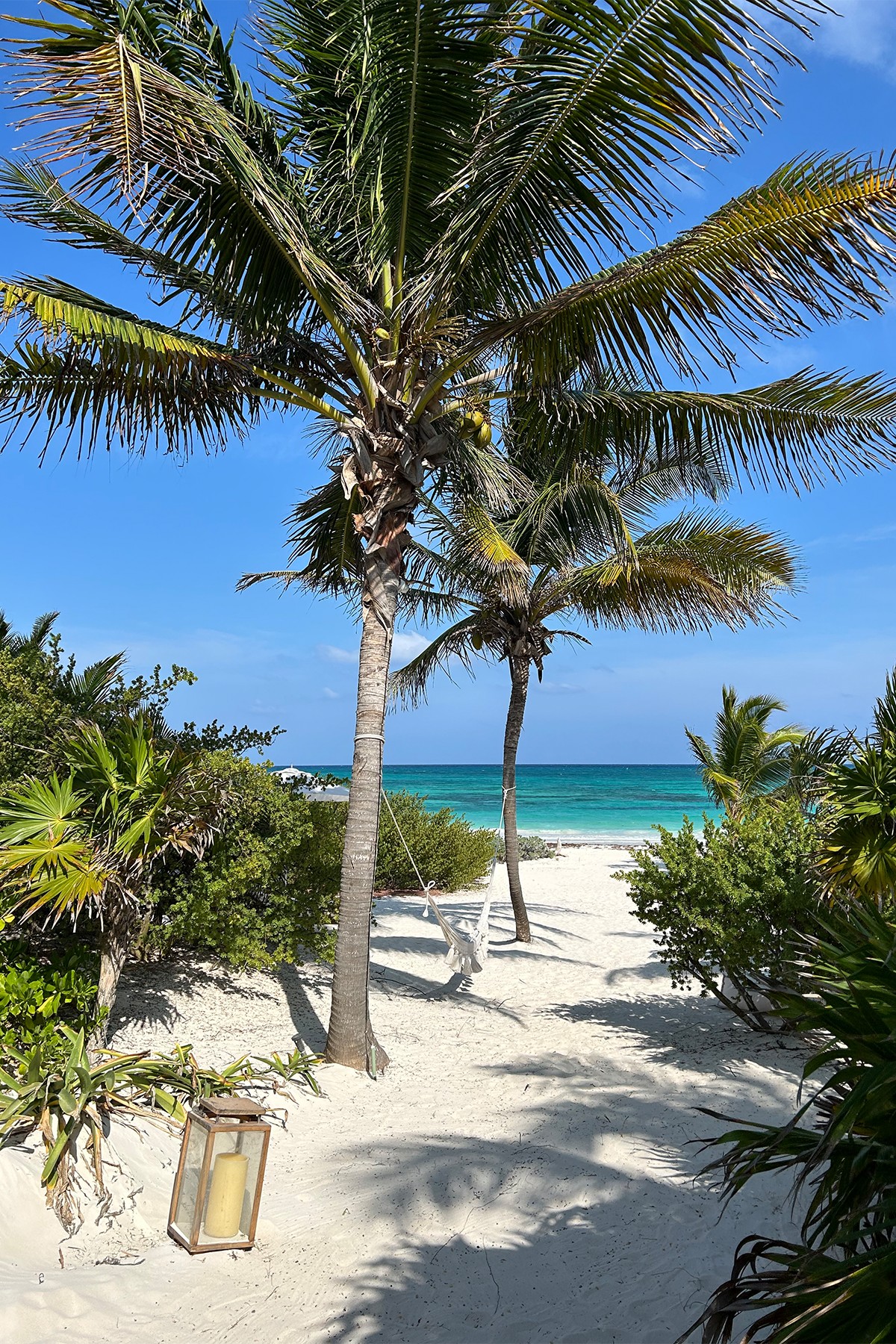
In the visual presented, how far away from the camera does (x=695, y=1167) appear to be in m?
4.46

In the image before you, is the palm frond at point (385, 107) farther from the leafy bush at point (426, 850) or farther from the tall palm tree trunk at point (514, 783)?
the leafy bush at point (426, 850)

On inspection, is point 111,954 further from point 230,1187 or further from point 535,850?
point 535,850

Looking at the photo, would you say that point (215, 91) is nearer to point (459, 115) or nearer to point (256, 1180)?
point (459, 115)

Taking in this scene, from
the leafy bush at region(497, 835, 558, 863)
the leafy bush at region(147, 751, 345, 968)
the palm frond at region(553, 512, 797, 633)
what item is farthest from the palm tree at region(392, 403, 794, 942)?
A: the leafy bush at region(497, 835, 558, 863)

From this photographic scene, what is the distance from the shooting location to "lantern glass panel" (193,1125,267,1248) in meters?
3.70

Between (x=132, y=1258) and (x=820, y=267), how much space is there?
5.75 meters

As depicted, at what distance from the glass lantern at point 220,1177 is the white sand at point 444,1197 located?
3.2 inches

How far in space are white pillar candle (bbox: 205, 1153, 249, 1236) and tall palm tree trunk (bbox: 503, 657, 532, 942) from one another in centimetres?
754

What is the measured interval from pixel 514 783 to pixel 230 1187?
7.88 metres

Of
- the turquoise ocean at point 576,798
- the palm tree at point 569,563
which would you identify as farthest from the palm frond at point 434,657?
the turquoise ocean at point 576,798

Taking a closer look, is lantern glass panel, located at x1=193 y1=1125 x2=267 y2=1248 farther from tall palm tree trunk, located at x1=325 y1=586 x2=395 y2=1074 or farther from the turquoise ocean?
the turquoise ocean

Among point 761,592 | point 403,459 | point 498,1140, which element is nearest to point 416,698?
point 761,592

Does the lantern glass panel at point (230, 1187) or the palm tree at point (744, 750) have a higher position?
the palm tree at point (744, 750)

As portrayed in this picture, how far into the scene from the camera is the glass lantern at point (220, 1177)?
3.70 metres
